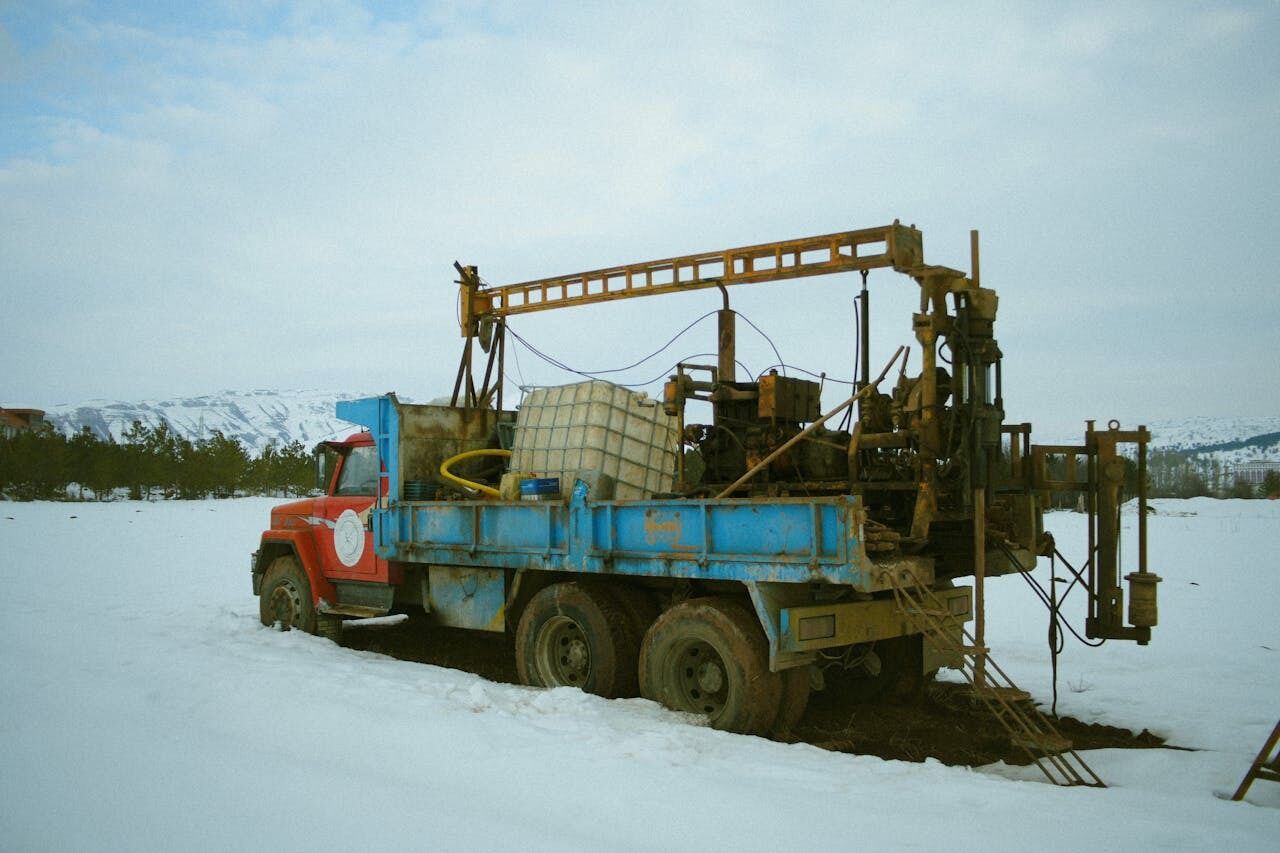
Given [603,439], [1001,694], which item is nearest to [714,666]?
[1001,694]

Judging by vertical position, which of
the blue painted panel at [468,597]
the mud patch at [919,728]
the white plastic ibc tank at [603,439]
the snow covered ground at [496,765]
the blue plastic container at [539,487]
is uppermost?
the white plastic ibc tank at [603,439]

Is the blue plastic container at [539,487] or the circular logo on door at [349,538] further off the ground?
the blue plastic container at [539,487]

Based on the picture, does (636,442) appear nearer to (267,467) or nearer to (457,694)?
(457,694)

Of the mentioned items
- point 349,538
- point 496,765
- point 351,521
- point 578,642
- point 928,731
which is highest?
point 351,521

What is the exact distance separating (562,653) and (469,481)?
7.57 ft

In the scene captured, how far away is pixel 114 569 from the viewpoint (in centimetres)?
1750

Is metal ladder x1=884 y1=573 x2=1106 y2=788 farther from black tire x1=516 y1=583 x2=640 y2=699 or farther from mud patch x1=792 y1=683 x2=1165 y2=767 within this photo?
black tire x1=516 y1=583 x2=640 y2=699

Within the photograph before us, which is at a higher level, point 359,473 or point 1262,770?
point 359,473

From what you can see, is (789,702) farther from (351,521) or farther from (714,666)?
(351,521)

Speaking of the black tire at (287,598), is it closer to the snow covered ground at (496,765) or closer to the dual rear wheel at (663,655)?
the snow covered ground at (496,765)

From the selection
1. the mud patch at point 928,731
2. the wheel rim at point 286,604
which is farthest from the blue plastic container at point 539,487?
the wheel rim at point 286,604

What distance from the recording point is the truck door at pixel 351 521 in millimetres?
10133

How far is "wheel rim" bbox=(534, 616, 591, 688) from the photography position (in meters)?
8.00

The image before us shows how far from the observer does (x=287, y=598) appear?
10859 millimetres
